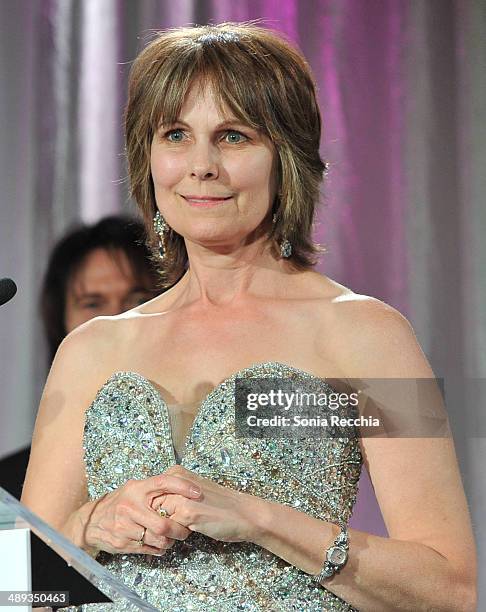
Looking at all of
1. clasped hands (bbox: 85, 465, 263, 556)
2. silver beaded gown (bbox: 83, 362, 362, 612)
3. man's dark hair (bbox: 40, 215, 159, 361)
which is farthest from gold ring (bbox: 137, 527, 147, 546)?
man's dark hair (bbox: 40, 215, 159, 361)

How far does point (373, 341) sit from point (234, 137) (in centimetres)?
30

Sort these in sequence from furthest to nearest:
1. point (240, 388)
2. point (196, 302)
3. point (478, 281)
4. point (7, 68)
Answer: point (7, 68)
point (478, 281)
point (196, 302)
point (240, 388)

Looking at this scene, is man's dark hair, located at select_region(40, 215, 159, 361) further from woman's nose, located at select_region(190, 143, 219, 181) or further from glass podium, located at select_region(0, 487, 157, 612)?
glass podium, located at select_region(0, 487, 157, 612)

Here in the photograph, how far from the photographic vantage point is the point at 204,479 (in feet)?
4.46

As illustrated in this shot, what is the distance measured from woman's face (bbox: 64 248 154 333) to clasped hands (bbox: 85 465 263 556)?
1209 mm

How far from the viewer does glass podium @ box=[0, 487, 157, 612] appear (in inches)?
37.4


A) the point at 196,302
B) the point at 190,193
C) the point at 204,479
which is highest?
the point at 190,193

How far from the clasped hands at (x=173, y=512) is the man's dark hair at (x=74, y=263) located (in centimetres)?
121

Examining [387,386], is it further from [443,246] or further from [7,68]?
[7,68]

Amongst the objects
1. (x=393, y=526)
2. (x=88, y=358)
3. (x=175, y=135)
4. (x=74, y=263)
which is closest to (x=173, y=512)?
(x=393, y=526)

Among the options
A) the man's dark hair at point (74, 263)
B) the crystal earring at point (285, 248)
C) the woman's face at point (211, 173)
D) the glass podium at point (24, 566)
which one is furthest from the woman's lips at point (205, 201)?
the man's dark hair at point (74, 263)

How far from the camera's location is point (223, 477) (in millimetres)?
1460

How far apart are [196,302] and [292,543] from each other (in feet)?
1.26

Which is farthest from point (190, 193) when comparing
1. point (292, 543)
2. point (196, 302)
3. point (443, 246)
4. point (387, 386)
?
point (443, 246)
